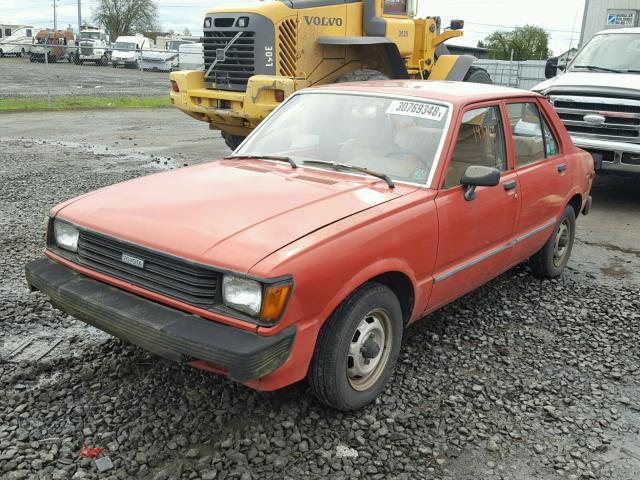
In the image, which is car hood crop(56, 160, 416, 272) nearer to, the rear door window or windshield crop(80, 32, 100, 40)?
the rear door window

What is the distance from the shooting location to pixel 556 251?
18.0 ft

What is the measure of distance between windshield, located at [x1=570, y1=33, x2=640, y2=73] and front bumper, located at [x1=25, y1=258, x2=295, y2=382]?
8.11m

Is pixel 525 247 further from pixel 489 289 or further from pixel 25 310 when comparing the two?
pixel 25 310

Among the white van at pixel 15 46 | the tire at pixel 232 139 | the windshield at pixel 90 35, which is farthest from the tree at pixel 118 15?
the tire at pixel 232 139

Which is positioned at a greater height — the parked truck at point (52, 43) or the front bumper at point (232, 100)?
the parked truck at point (52, 43)

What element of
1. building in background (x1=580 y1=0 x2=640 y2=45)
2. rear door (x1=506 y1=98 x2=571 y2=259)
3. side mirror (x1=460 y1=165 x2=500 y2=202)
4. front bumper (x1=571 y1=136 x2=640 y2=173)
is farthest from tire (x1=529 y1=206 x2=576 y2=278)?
building in background (x1=580 y1=0 x2=640 y2=45)

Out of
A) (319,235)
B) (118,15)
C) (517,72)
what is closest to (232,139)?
(319,235)

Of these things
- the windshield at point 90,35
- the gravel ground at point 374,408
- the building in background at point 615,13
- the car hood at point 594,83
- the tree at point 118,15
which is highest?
the tree at point 118,15

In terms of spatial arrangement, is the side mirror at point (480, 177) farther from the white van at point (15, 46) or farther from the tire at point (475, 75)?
the white van at point (15, 46)

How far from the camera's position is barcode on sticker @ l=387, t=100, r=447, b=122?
4.08m

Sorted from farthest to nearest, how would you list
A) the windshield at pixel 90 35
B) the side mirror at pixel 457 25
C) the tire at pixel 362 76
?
the windshield at pixel 90 35, the side mirror at pixel 457 25, the tire at pixel 362 76

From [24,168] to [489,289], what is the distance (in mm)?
7325

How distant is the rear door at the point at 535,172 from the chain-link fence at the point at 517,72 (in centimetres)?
2328

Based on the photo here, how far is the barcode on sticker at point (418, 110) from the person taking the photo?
13.4 ft
